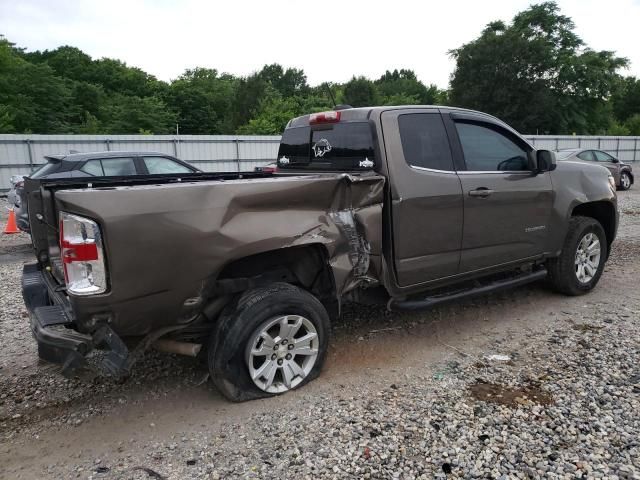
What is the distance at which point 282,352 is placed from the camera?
10.9 feet

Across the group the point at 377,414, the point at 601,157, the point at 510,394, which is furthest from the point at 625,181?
the point at 377,414

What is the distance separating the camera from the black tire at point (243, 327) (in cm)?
307

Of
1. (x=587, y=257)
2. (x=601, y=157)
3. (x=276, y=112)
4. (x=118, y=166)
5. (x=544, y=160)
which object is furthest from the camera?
(x=276, y=112)

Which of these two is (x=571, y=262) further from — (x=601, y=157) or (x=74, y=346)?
(x=601, y=157)

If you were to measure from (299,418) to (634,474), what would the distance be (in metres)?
1.79

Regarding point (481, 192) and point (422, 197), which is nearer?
point (422, 197)

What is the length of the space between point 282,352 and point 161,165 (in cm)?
679

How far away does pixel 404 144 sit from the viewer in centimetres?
379

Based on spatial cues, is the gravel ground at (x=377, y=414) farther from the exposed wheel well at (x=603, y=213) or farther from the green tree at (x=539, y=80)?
the green tree at (x=539, y=80)

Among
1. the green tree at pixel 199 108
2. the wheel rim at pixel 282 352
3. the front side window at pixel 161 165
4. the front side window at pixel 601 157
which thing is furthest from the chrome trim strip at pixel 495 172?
the green tree at pixel 199 108

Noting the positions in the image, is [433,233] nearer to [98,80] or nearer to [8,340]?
[8,340]

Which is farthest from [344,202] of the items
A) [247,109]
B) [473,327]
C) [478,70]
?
[478,70]

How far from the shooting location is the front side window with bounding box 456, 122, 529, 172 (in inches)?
165

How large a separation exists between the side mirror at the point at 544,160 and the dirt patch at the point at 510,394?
6.90ft
